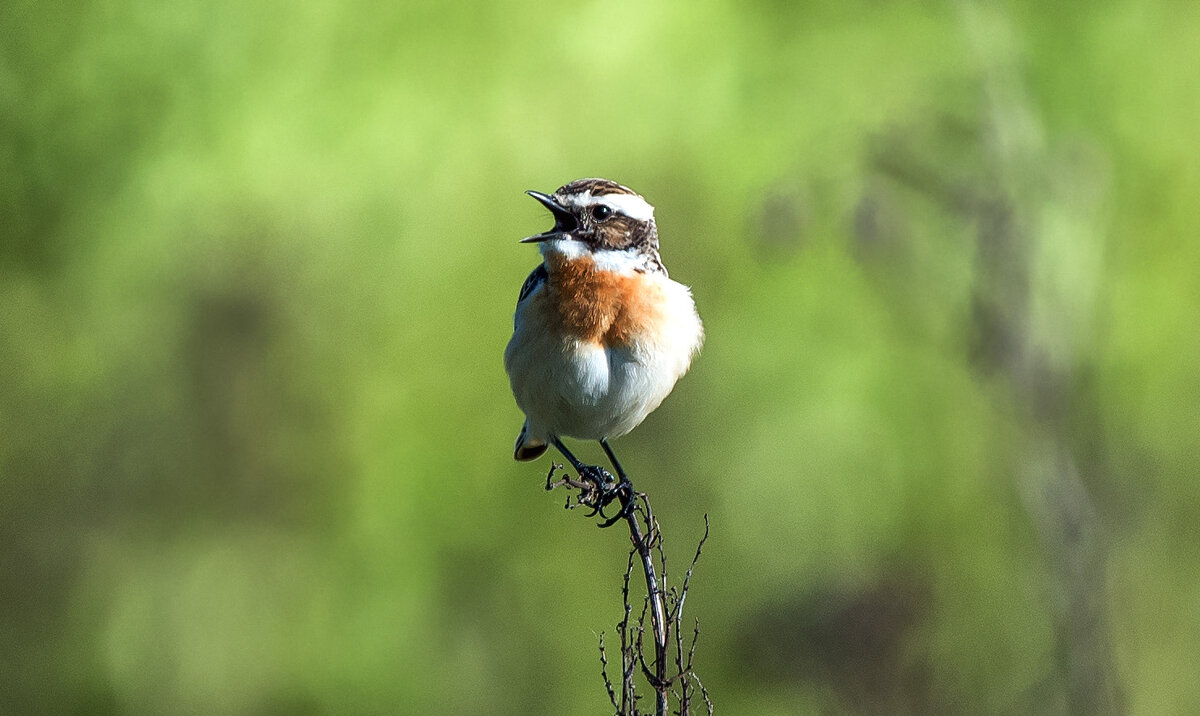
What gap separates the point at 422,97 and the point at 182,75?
1.57 metres

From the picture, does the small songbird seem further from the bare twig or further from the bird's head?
the bare twig

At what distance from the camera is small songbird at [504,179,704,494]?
484 cm

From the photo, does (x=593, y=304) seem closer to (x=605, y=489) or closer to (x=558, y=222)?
(x=558, y=222)

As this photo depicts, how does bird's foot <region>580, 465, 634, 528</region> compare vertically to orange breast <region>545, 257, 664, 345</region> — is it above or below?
below

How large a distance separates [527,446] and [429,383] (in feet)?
9.87

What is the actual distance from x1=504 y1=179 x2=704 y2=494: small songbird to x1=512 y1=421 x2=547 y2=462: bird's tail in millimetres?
488

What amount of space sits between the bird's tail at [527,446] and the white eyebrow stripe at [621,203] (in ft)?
3.30

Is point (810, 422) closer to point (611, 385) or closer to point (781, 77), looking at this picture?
point (781, 77)

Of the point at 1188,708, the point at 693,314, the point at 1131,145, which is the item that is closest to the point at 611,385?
the point at 693,314

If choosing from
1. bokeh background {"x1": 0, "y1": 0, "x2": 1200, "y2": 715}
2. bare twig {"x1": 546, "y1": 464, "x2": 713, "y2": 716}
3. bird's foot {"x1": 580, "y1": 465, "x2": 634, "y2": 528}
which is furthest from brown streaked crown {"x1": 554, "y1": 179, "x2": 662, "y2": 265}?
bokeh background {"x1": 0, "y1": 0, "x2": 1200, "y2": 715}

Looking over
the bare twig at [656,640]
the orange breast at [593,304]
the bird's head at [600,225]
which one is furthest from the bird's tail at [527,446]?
the bare twig at [656,640]

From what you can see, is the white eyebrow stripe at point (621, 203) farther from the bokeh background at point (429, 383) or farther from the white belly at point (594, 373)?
the bokeh background at point (429, 383)

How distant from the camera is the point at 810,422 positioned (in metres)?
8.89

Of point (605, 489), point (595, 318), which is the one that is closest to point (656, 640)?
point (605, 489)
